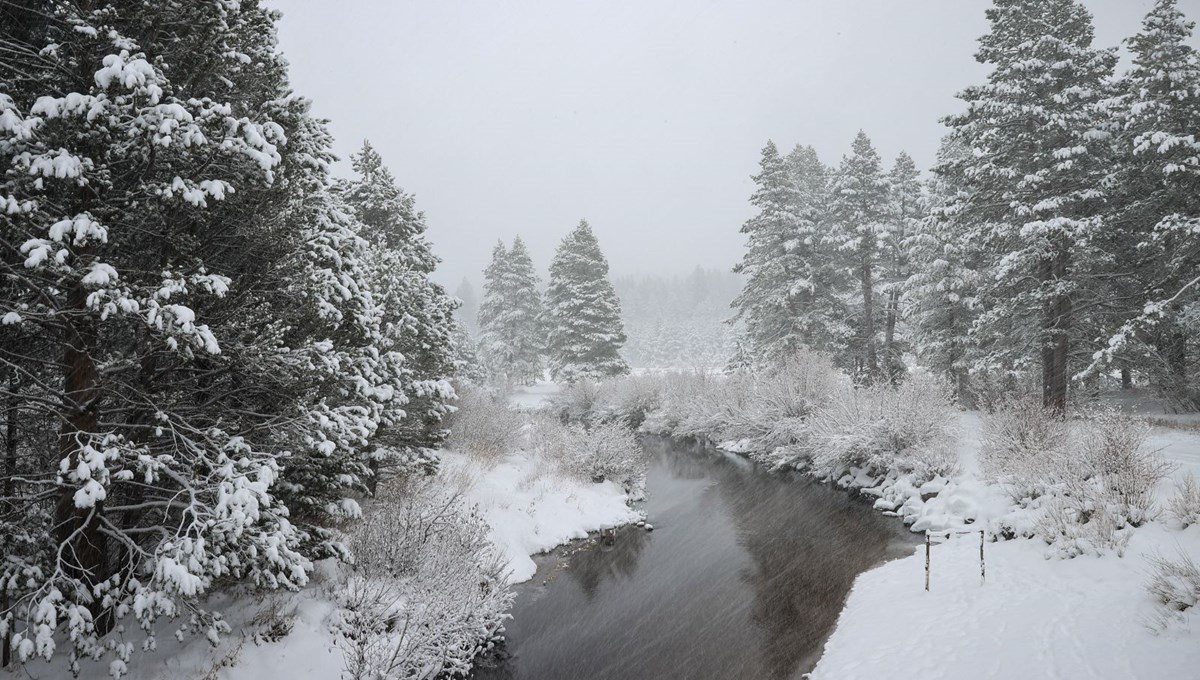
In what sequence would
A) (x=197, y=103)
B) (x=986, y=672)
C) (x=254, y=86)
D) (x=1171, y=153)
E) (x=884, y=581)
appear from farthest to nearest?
(x=1171, y=153) → (x=884, y=581) → (x=254, y=86) → (x=986, y=672) → (x=197, y=103)

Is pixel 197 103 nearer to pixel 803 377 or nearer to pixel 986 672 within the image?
pixel 986 672

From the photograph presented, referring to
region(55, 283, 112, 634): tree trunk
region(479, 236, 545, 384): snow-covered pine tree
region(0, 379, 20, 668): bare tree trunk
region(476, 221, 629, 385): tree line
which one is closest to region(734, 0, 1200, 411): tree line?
region(55, 283, 112, 634): tree trunk

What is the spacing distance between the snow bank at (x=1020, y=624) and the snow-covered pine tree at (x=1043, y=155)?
1046 centimetres

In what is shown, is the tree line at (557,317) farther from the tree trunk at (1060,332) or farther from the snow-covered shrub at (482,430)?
the tree trunk at (1060,332)

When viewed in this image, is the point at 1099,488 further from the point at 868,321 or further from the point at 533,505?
the point at 868,321

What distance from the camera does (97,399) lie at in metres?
5.18

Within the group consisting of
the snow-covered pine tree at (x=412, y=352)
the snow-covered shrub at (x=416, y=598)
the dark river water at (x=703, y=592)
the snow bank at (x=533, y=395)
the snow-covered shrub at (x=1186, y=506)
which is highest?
Result: the snow-covered pine tree at (x=412, y=352)

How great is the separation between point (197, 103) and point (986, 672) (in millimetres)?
10296

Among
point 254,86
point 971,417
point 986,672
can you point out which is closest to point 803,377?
point 971,417

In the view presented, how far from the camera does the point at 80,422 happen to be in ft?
16.7

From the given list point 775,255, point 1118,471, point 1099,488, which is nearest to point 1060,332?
point 1118,471

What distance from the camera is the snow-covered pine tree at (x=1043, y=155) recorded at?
50.0 ft

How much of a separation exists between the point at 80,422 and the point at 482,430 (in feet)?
44.3

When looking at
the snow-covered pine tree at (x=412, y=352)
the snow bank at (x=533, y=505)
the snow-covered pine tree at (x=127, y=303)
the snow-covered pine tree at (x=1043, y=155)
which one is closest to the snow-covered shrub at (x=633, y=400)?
the snow bank at (x=533, y=505)
